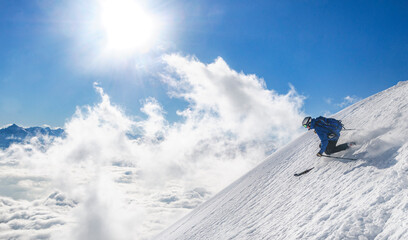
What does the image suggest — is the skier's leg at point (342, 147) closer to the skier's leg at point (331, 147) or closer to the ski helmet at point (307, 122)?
the skier's leg at point (331, 147)

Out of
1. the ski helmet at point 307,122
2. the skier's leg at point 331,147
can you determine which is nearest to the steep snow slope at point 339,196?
the skier's leg at point 331,147

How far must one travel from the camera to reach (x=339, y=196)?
760cm

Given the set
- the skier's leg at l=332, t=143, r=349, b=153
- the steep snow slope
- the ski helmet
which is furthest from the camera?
the ski helmet

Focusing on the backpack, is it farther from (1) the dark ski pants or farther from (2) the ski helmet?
(1) the dark ski pants

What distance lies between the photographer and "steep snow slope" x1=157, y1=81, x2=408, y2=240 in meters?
5.73

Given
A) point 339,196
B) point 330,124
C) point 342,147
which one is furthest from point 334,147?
point 339,196

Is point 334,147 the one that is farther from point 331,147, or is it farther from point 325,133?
point 325,133

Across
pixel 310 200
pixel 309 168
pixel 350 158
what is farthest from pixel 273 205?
pixel 350 158

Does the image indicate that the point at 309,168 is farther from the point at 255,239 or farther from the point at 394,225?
the point at 394,225

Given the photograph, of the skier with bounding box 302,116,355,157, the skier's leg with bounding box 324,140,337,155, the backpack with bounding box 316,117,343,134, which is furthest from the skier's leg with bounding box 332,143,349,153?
the backpack with bounding box 316,117,343,134

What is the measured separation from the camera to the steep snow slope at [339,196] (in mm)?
5730

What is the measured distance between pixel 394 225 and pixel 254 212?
6.98 m

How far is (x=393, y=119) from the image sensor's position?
33.4 feet

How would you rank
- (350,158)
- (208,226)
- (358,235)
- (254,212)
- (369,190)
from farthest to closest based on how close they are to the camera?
(208,226) < (254,212) < (350,158) < (369,190) < (358,235)
